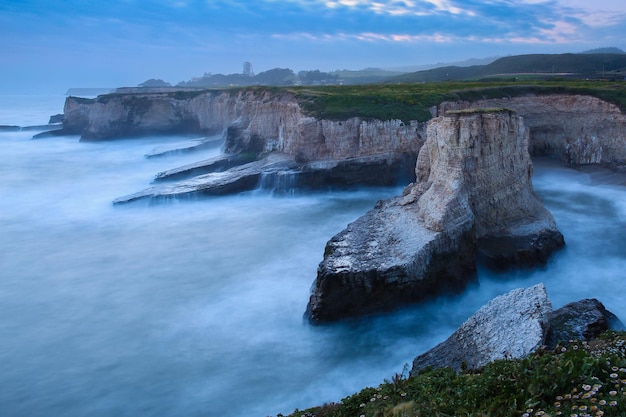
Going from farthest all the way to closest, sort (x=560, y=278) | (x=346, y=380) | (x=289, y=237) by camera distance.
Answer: (x=289, y=237) < (x=560, y=278) < (x=346, y=380)

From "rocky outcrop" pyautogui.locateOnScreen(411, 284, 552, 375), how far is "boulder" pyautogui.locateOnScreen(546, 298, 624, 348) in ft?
1.65

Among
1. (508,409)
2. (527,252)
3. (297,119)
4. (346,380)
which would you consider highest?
(297,119)

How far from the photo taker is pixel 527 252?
16484 mm

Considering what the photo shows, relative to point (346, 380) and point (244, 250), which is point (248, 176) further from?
point (346, 380)

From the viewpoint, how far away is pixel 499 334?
9.89 metres

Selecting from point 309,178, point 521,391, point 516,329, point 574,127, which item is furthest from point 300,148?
point 521,391

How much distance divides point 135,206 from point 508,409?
82.5ft

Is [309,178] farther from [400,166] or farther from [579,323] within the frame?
[579,323]

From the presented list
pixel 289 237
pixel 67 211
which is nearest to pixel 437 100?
pixel 289 237

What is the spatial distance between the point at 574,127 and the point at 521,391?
27.7 m

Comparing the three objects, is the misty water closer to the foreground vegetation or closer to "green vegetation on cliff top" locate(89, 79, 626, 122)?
the foreground vegetation

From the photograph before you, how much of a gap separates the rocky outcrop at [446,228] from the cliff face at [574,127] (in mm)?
12550

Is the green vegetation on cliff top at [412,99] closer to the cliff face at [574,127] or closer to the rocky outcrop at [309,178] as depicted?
the cliff face at [574,127]

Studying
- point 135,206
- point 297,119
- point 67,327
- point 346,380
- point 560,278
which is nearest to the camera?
point 346,380
